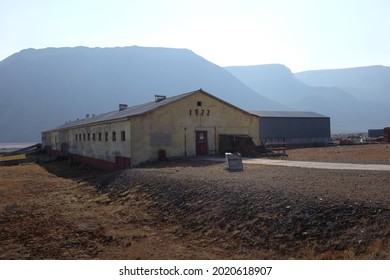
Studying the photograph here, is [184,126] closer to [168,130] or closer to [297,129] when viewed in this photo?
[168,130]

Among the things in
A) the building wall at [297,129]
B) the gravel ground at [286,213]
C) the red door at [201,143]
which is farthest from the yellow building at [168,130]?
the building wall at [297,129]

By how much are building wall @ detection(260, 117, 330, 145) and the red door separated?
2961 centimetres

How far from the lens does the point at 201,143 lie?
28.8 metres

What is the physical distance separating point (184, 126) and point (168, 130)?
60.5 inches

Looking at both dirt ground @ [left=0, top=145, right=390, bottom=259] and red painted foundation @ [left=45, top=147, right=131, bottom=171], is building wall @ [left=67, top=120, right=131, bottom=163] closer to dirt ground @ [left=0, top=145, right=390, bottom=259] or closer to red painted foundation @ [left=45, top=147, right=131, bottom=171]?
red painted foundation @ [left=45, top=147, right=131, bottom=171]

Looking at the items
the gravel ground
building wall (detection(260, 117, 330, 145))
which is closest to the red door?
the gravel ground

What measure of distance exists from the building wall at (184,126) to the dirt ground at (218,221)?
9447mm

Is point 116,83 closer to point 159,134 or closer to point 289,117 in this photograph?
point 289,117

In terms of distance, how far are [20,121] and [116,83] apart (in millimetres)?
57473

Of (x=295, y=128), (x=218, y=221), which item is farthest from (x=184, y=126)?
(x=295, y=128)

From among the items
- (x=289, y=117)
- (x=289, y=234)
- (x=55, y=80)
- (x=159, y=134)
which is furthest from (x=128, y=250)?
(x=55, y=80)

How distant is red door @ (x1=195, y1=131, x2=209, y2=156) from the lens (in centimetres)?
2858

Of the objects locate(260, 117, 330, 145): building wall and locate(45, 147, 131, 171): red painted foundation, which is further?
locate(260, 117, 330, 145): building wall

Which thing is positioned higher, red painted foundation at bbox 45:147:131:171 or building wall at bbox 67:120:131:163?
building wall at bbox 67:120:131:163
